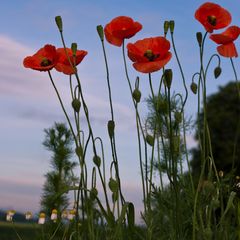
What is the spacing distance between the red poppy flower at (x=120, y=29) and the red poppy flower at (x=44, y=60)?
22 centimetres

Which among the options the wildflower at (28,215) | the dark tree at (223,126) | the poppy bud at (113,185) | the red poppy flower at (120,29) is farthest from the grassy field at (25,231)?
the dark tree at (223,126)

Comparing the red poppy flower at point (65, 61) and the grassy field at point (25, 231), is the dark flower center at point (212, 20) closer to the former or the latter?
the red poppy flower at point (65, 61)

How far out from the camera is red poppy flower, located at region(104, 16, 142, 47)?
7.02 ft

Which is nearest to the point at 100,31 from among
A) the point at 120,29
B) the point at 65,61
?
the point at 120,29

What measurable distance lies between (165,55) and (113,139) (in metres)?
0.36

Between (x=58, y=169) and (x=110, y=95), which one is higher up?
(x=58, y=169)

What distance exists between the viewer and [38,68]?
2.15 meters

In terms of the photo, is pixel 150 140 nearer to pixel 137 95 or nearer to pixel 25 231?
pixel 137 95

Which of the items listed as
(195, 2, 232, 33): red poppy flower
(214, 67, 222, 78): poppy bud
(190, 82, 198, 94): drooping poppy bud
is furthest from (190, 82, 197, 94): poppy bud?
(195, 2, 232, 33): red poppy flower

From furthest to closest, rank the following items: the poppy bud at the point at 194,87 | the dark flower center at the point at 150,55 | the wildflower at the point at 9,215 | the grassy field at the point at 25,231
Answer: the wildflower at the point at 9,215 → the grassy field at the point at 25,231 → the poppy bud at the point at 194,87 → the dark flower center at the point at 150,55

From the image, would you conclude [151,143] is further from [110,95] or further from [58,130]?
[58,130]

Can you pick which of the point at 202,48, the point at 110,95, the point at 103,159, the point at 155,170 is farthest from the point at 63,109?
the point at 155,170

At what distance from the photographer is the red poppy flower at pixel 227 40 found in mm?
2154

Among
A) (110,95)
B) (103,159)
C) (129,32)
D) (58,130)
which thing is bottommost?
(103,159)
